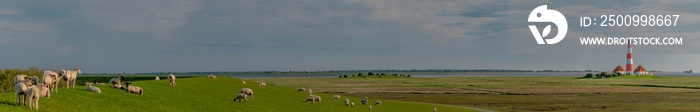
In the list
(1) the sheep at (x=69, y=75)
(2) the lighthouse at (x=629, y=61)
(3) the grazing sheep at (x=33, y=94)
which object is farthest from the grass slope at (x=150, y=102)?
(2) the lighthouse at (x=629, y=61)

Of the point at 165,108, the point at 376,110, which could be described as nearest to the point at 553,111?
the point at 376,110

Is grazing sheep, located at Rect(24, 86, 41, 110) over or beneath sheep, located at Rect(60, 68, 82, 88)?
beneath

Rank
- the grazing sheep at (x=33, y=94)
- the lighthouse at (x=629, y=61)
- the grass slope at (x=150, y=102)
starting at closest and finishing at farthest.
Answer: the grazing sheep at (x=33, y=94), the grass slope at (x=150, y=102), the lighthouse at (x=629, y=61)

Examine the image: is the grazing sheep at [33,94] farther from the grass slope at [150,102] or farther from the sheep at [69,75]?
the sheep at [69,75]

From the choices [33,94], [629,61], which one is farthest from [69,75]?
[629,61]

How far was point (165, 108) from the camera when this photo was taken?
1153 inches

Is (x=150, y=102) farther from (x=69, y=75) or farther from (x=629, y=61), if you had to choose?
(x=629, y=61)

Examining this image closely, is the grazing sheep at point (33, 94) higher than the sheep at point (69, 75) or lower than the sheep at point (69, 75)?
lower

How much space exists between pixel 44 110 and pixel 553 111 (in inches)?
1688

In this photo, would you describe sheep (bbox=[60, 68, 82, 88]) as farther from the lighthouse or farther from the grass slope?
the lighthouse

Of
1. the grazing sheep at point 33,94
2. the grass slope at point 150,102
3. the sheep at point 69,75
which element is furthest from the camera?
the sheep at point 69,75

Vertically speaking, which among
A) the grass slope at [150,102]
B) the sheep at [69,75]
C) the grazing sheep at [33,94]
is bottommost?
the grass slope at [150,102]

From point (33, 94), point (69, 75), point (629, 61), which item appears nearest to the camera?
point (33, 94)

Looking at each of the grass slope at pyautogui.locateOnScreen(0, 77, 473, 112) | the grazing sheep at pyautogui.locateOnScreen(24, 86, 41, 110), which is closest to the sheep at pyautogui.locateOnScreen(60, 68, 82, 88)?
the grass slope at pyautogui.locateOnScreen(0, 77, 473, 112)
